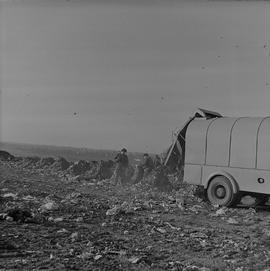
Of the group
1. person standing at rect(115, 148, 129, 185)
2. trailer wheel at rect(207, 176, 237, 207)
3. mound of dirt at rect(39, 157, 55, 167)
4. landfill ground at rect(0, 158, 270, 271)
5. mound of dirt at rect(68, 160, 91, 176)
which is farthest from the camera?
mound of dirt at rect(39, 157, 55, 167)

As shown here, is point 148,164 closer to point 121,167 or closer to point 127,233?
point 121,167

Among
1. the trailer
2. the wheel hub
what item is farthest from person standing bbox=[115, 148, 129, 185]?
the wheel hub

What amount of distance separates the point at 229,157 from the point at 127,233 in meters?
3.72

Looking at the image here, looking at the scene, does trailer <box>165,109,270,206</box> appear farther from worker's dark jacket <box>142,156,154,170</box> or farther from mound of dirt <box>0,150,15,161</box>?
mound of dirt <box>0,150,15,161</box>

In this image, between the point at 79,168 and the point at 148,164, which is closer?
the point at 148,164

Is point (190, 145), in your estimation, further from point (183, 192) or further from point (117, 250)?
point (117, 250)

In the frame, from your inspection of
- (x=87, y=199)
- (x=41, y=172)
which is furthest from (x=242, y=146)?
(x=41, y=172)

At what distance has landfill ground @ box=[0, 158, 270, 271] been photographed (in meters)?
4.35

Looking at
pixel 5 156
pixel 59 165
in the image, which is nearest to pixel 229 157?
pixel 59 165

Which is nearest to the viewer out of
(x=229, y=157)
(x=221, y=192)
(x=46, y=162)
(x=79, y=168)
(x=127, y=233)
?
(x=127, y=233)

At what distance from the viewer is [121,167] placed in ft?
43.1

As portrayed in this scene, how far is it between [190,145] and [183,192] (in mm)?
1665

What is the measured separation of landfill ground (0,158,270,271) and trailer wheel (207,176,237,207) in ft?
0.79

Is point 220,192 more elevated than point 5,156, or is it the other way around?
point 220,192
